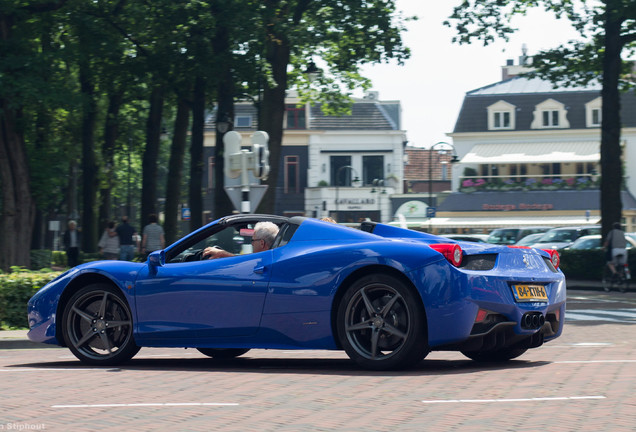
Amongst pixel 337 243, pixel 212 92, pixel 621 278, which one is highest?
pixel 212 92

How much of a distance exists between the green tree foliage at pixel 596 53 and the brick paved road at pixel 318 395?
737 inches

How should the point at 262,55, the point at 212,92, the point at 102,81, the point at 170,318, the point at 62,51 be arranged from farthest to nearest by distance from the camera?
the point at 102,81, the point at 212,92, the point at 262,55, the point at 62,51, the point at 170,318

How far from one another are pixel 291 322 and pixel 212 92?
20.8 meters

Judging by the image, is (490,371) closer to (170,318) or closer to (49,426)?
(170,318)

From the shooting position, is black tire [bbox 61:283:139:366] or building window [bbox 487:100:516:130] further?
building window [bbox 487:100:516:130]

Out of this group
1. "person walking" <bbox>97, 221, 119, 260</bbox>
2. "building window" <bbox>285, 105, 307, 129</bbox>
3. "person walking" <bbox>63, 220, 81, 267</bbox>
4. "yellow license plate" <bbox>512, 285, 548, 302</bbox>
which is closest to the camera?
"yellow license plate" <bbox>512, 285, 548, 302</bbox>

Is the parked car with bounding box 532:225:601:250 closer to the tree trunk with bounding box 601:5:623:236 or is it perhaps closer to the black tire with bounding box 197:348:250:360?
the tree trunk with bounding box 601:5:623:236

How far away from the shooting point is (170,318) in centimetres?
885

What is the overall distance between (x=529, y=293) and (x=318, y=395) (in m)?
2.14

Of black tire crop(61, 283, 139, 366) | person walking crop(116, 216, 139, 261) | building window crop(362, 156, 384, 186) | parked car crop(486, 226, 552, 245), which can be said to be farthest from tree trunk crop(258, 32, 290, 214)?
building window crop(362, 156, 384, 186)

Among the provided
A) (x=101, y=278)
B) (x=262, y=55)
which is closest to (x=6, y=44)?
(x=262, y=55)

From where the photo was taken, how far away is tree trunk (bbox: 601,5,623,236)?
90.7 feet

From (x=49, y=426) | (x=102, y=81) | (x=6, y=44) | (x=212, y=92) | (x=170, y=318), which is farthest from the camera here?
(x=102, y=81)

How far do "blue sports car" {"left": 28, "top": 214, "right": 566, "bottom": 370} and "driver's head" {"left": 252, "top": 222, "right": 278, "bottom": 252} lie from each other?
0.27 ft
